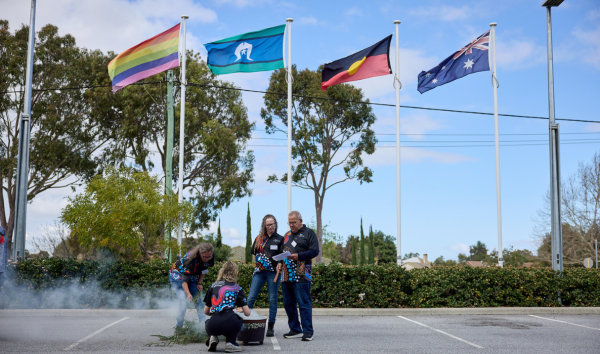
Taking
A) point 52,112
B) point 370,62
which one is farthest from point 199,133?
point 370,62

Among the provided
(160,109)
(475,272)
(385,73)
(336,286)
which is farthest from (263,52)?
(160,109)

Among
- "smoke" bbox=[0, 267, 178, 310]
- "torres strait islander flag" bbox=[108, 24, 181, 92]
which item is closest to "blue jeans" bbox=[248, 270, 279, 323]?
"smoke" bbox=[0, 267, 178, 310]

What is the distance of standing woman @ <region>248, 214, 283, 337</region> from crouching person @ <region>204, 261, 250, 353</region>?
48.5 inches

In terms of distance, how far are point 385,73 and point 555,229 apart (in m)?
6.72

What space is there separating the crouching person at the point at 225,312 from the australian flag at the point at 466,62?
12354 millimetres

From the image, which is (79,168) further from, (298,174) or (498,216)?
(498,216)

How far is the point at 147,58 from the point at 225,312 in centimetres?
1270

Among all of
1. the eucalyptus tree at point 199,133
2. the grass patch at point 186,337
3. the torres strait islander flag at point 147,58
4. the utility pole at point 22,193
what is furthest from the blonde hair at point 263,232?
the eucalyptus tree at point 199,133

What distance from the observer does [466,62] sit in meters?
17.0

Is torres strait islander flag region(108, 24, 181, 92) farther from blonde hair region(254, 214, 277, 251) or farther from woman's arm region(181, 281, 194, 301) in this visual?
woman's arm region(181, 281, 194, 301)

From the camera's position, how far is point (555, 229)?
15289 mm

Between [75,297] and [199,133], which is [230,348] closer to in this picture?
[75,297]

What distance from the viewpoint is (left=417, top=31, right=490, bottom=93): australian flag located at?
670 inches

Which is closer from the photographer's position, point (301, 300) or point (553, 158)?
point (301, 300)
